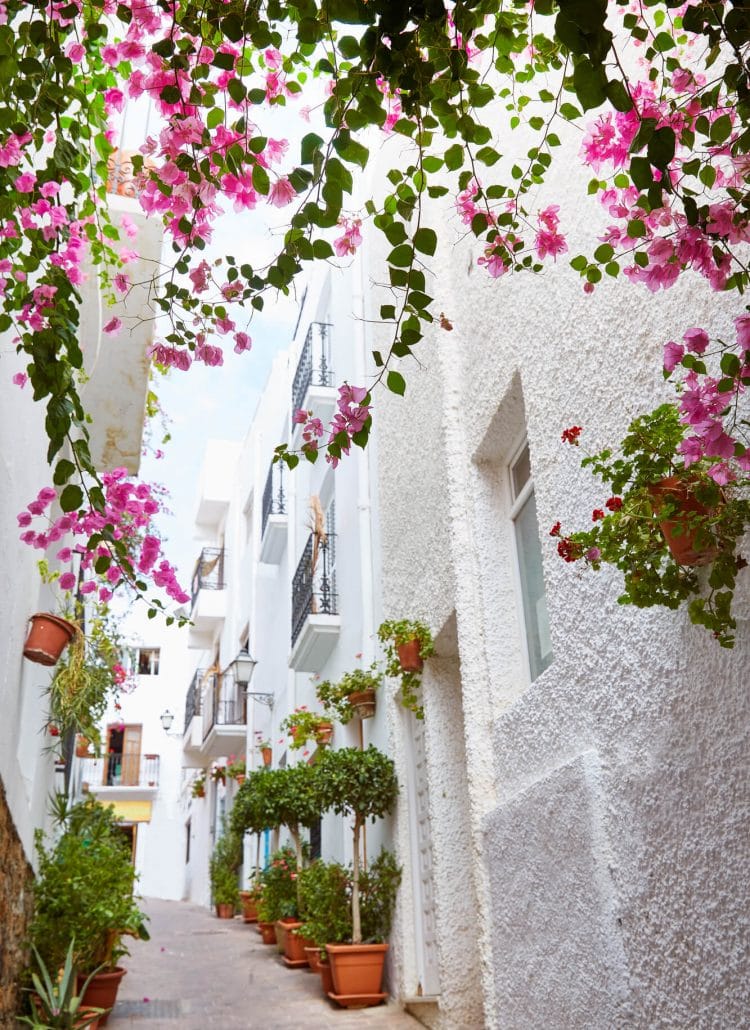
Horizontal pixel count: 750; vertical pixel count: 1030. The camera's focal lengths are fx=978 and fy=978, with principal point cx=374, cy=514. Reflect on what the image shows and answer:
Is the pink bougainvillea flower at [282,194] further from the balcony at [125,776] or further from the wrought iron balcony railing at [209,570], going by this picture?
the balcony at [125,776]

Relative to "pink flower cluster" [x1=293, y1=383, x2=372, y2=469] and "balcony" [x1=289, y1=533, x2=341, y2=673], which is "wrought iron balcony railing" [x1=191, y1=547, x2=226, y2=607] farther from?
"pink flower cluster" [x1=293, y1=383, x2=372, y2=469]

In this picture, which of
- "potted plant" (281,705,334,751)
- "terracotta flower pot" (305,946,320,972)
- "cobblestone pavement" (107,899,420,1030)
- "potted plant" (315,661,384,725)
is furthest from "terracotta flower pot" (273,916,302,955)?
"potted plant" (315,661,384,725)

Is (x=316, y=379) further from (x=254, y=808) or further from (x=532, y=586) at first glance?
(x=532, y=586)

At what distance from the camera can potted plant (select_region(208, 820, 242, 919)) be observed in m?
16.3

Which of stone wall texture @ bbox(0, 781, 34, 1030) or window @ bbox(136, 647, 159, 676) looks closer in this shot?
Result: stone wall texture @ bbox(0, 781, 34, 1030)

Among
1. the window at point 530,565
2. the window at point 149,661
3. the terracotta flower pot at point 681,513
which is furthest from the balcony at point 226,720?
the terracotta flower pot at point 681,513

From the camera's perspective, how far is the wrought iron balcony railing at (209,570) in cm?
2317

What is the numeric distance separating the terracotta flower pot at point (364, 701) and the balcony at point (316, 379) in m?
3.71

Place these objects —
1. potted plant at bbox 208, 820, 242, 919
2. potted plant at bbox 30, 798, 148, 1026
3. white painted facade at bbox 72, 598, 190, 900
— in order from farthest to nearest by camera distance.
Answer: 1. white painted facade at bbox 72, 598, 190, 900
2. potted plant at bbox 208, 820, 242, 919
3. potted plant at bbox 30, 798, 148, 1026

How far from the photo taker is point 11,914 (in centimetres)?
545

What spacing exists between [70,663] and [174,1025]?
2694mm

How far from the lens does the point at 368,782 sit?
765 cm

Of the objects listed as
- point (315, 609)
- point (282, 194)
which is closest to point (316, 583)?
point (315, 609)

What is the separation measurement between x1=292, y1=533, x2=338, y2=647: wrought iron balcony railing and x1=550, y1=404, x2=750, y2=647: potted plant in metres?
7.85
